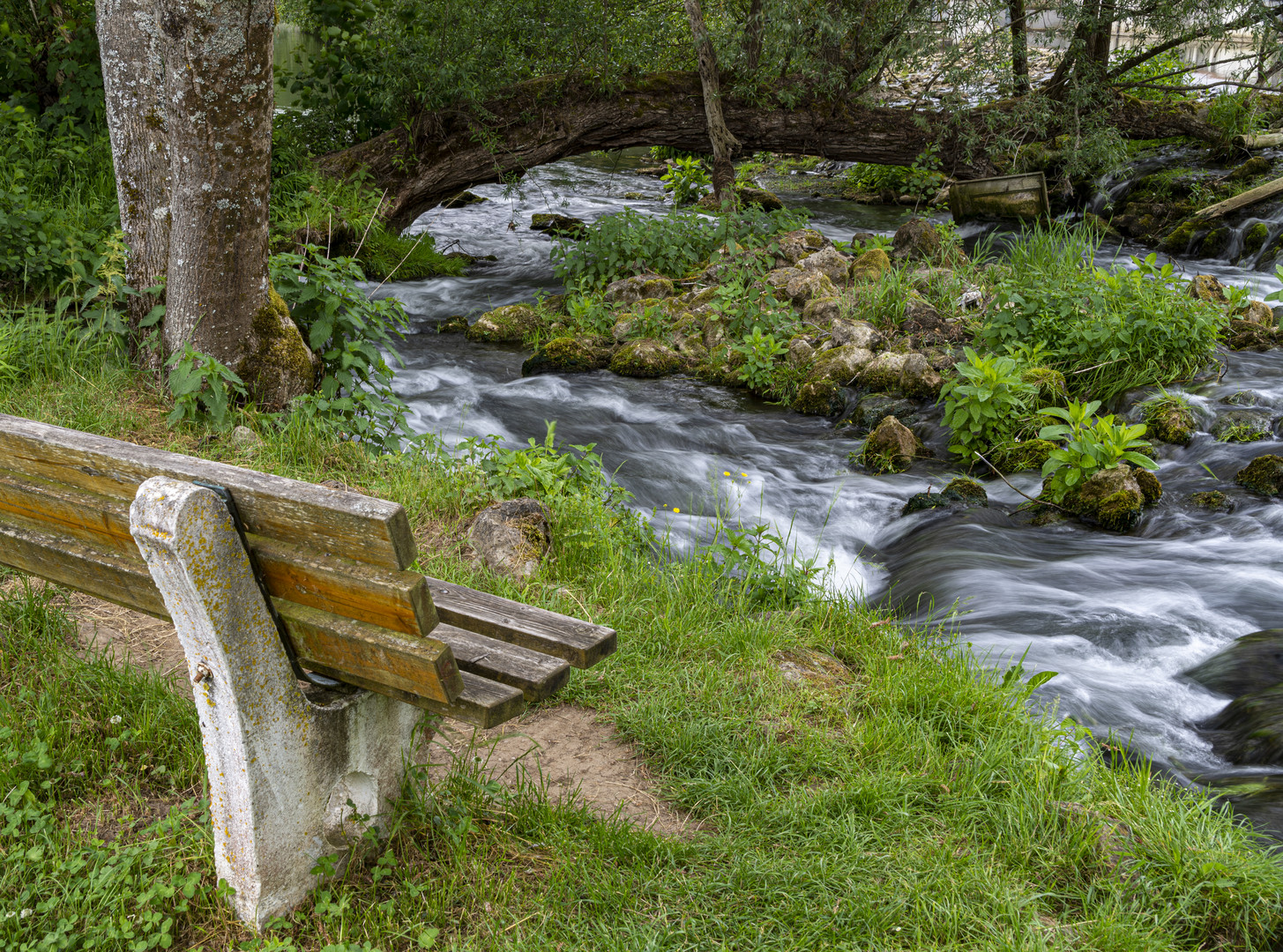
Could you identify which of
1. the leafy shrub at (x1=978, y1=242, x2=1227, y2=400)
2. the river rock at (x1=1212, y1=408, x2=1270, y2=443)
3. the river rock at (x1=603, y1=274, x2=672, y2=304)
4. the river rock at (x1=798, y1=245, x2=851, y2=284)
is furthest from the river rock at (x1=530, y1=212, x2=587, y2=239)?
the river rock at (x1=1212, y1=408, x2=1270, y2=443)

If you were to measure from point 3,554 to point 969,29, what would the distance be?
10546 millimetres

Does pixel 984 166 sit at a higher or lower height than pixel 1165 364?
higher

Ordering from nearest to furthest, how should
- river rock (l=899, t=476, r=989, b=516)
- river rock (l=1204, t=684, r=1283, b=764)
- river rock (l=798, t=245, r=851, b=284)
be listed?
river rock (l=1204, t=684, r=1283, b=764), river rock (l=899, t=476, r=989, b=516), river rock (l=798, t=245, r=851, b=284)

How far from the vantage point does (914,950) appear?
2.36m

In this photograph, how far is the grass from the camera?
2393mm

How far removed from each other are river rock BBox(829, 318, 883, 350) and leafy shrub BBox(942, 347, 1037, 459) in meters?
1.53

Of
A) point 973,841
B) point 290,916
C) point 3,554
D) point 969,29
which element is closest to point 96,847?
point 290,916

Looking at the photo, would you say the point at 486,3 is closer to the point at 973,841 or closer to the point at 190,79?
the point at 190,79

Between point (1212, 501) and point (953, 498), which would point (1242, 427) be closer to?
point (1212, 501)

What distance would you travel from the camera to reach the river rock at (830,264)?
9.55m

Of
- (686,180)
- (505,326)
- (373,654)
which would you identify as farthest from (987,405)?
(686,180)

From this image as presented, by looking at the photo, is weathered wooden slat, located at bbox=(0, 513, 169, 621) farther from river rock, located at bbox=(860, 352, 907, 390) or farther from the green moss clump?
river rock, located at bbox=(860, 352, 907, 390)

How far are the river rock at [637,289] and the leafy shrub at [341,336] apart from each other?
4.00m

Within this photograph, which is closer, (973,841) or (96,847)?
(96,847)
